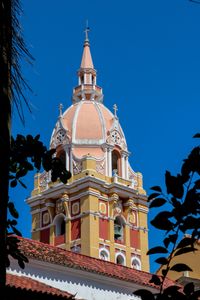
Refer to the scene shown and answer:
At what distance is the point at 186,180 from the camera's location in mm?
3189

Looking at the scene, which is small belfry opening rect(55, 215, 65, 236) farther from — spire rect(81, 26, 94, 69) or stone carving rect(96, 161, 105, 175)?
spire rect(81, 26, 94, 69)

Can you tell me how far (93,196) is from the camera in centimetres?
3503

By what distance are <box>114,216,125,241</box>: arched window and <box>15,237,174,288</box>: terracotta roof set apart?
1614 centimetres

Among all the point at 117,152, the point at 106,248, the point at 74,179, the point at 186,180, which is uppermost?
the point at 117,152

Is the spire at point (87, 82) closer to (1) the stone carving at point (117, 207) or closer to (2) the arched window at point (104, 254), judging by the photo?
(1) the stone carving at point (117, 207)

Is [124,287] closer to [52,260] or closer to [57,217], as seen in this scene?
[52,260]

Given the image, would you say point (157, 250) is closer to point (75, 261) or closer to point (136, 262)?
point (75, 261)

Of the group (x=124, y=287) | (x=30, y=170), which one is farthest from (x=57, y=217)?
(x=30, y=170)

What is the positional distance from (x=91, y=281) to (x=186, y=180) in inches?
564

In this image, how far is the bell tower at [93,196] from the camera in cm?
3478

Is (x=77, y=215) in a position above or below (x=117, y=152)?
below

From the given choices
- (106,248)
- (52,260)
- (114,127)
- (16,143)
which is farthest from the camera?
(114,127)

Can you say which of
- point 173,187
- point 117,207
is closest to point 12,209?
point 173,187

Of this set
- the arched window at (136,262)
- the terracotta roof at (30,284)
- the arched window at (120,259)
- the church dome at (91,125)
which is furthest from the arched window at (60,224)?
the terracotta roof at (30,284)
